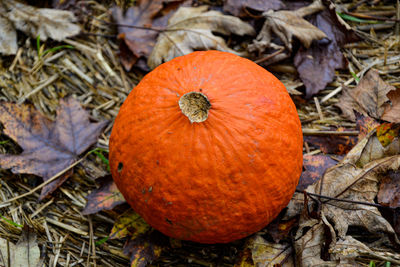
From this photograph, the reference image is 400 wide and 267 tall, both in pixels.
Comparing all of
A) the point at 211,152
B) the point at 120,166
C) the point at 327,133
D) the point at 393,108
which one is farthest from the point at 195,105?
the point at 393,108

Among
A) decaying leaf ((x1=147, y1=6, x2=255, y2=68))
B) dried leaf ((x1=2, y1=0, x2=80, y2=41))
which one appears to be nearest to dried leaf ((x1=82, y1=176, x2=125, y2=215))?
decaying leaf ((x1=147, y1=6, x2=255, y2=68))

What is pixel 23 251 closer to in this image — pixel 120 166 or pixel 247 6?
pixel 120 166

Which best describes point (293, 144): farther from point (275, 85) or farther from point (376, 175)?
point (376, 175)

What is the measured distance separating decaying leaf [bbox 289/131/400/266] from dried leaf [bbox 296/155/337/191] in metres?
0.14

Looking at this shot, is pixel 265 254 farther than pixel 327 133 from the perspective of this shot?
No

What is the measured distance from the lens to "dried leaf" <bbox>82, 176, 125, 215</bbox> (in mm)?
2949

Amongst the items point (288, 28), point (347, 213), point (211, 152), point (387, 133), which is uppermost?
point (288, 28)

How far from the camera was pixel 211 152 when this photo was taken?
2.25m

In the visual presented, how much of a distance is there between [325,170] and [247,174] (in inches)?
39.1

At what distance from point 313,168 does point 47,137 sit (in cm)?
245

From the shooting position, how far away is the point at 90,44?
3.88 meters

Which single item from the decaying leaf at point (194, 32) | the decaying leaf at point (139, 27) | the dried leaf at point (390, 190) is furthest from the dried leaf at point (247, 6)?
the dried leaf at point (390, 190)

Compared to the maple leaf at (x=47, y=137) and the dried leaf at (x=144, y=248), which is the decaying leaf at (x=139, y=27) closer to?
the maple leaf at (x=47, y=137)

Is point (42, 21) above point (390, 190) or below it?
above
